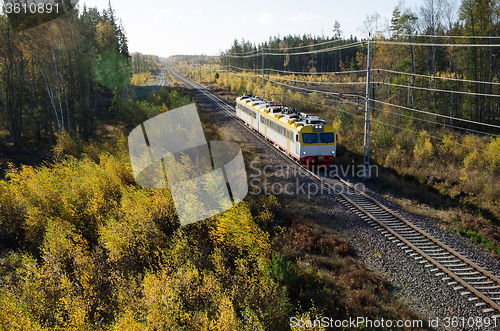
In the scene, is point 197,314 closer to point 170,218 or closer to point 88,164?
point 170,218

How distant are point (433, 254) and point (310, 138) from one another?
898cm

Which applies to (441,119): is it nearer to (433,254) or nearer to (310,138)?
(310,138)

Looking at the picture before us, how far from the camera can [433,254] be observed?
10.2 meters

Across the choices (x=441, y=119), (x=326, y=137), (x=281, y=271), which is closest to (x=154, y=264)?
(x=281, y=271)

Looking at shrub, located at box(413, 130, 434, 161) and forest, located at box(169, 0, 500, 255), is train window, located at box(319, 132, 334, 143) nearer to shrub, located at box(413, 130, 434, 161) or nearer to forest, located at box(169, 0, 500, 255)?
forest, located at box(169, 0, 500, 255)

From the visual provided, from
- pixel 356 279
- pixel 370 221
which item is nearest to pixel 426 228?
pixel 370 221

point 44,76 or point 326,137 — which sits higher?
point 44,76

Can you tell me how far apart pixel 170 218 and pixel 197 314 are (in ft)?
17.6

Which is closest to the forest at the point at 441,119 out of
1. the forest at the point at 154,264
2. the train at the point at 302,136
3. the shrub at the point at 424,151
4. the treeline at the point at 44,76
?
the shrub at the point at 424,151

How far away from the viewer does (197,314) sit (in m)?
6.59

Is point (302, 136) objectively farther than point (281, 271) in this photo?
Yes

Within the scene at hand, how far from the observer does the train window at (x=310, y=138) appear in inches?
679

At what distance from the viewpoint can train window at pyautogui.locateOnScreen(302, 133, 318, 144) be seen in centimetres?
1723

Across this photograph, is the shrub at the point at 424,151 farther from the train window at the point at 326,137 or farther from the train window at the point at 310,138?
the train window at the point at 310,138
